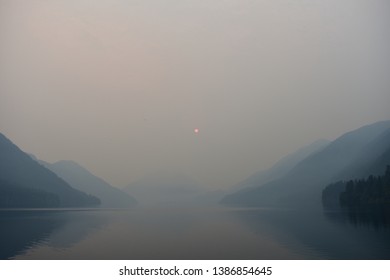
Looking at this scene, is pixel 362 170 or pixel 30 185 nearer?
pixel 362 170

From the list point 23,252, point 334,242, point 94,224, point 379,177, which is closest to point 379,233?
point 334,242

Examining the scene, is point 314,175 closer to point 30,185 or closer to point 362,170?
point 362,170

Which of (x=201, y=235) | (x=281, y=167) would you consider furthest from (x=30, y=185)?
(x=281, y=167)

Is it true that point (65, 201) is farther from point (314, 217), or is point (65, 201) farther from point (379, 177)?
point (379, 177)

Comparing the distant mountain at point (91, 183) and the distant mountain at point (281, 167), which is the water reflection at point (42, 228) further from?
the distant mountain at point (281, 167)

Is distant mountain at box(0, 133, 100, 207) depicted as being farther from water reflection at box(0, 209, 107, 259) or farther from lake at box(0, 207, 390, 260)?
lake at box(0, 207, 390, 260)

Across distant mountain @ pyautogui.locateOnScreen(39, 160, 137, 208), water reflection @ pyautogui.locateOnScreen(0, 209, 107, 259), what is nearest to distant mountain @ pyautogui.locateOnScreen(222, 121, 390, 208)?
distant mountain @ pyautogui.locateOnScreen(39, 160, 137, 208)
